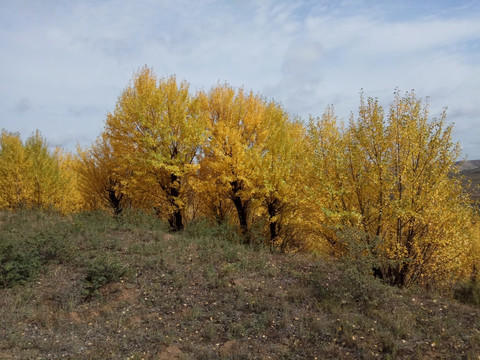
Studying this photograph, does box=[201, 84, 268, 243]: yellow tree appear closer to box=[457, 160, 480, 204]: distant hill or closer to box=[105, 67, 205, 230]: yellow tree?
box=[105, 67, 205, 230]: yellow tree

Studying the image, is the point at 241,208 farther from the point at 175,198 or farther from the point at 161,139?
the point at 161,139

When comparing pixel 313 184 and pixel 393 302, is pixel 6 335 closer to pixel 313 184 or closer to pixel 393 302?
pixel 393 302

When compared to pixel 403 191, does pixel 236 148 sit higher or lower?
higher

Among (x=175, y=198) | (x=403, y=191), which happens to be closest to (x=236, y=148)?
(x=175, y=198)

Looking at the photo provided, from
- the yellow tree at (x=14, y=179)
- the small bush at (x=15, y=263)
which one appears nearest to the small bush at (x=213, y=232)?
the small bush at (x=15, y=263)

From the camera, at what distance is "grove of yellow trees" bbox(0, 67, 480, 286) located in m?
10.7

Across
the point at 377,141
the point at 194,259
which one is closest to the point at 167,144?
the point at 194,259

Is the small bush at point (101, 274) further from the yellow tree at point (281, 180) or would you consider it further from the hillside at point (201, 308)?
the yellow tree at point (281, 180)

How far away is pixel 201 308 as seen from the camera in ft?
25.2

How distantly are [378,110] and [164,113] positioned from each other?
961cm

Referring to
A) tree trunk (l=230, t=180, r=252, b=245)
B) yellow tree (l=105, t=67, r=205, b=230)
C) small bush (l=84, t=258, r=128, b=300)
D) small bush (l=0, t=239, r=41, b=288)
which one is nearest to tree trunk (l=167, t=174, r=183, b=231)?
yellow tree (l=105, t=67, r=205, b=230)

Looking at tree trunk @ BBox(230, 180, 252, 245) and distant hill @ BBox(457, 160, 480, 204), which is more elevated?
distant hill @ BBox(457, 160, 480, 204)

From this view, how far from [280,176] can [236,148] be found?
8.32 feet

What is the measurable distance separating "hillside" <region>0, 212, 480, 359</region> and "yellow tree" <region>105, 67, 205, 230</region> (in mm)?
4358
